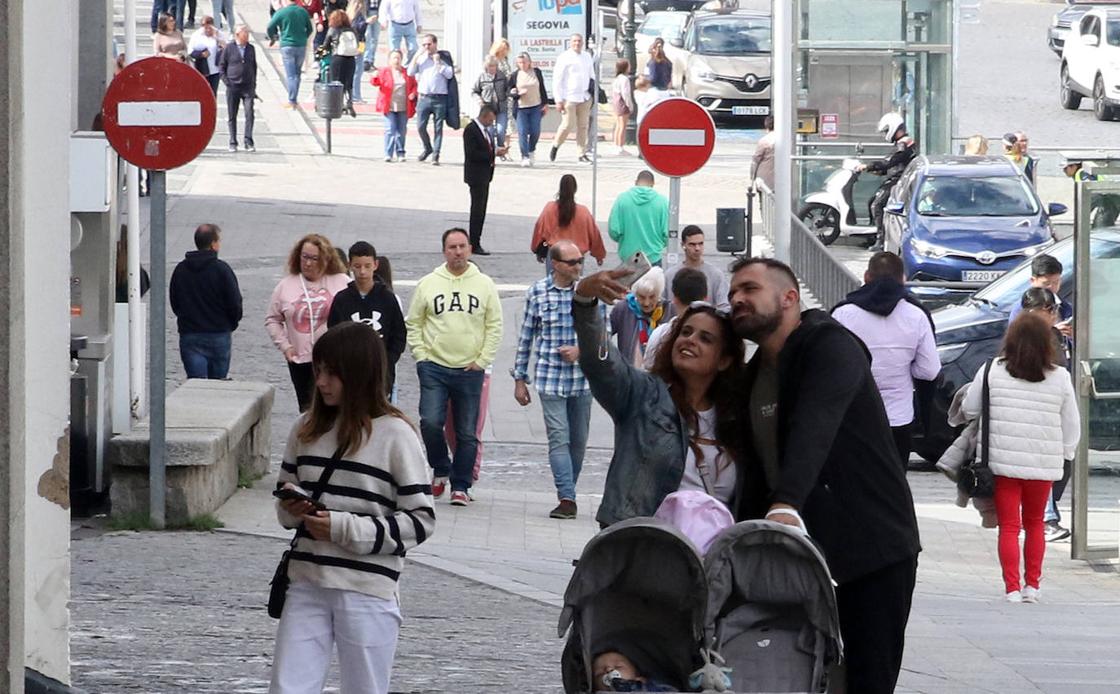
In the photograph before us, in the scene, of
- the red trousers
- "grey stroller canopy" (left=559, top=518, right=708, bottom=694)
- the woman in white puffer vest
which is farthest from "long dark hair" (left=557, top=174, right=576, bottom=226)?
"grey stroller canopy" (left=559, top=518, right=708, bottom=694)

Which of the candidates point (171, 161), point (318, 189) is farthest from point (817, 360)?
point (318, 189)

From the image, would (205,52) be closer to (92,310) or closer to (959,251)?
(959,251)

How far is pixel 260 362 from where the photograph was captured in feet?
57.3

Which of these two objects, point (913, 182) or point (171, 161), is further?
point (913, 182)

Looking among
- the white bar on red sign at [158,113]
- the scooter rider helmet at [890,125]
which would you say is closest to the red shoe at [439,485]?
the white bar on red sign at [158,113]

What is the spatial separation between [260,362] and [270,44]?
26522 millimetres

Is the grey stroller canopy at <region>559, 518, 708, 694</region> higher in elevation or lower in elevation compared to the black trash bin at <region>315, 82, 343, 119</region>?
lower

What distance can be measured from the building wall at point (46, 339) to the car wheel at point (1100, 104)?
33390mm

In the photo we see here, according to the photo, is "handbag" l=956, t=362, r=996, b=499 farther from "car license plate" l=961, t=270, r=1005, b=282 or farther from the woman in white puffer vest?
"car license plate" l=961, t=270, r=1005, b=282

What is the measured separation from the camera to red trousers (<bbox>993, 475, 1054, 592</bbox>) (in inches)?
434

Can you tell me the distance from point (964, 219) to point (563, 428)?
11.5 metres

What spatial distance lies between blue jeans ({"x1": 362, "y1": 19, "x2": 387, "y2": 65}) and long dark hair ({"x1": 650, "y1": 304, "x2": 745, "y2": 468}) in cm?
3521

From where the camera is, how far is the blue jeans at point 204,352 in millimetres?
14531

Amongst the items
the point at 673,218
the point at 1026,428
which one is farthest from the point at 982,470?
the point at 673,218
